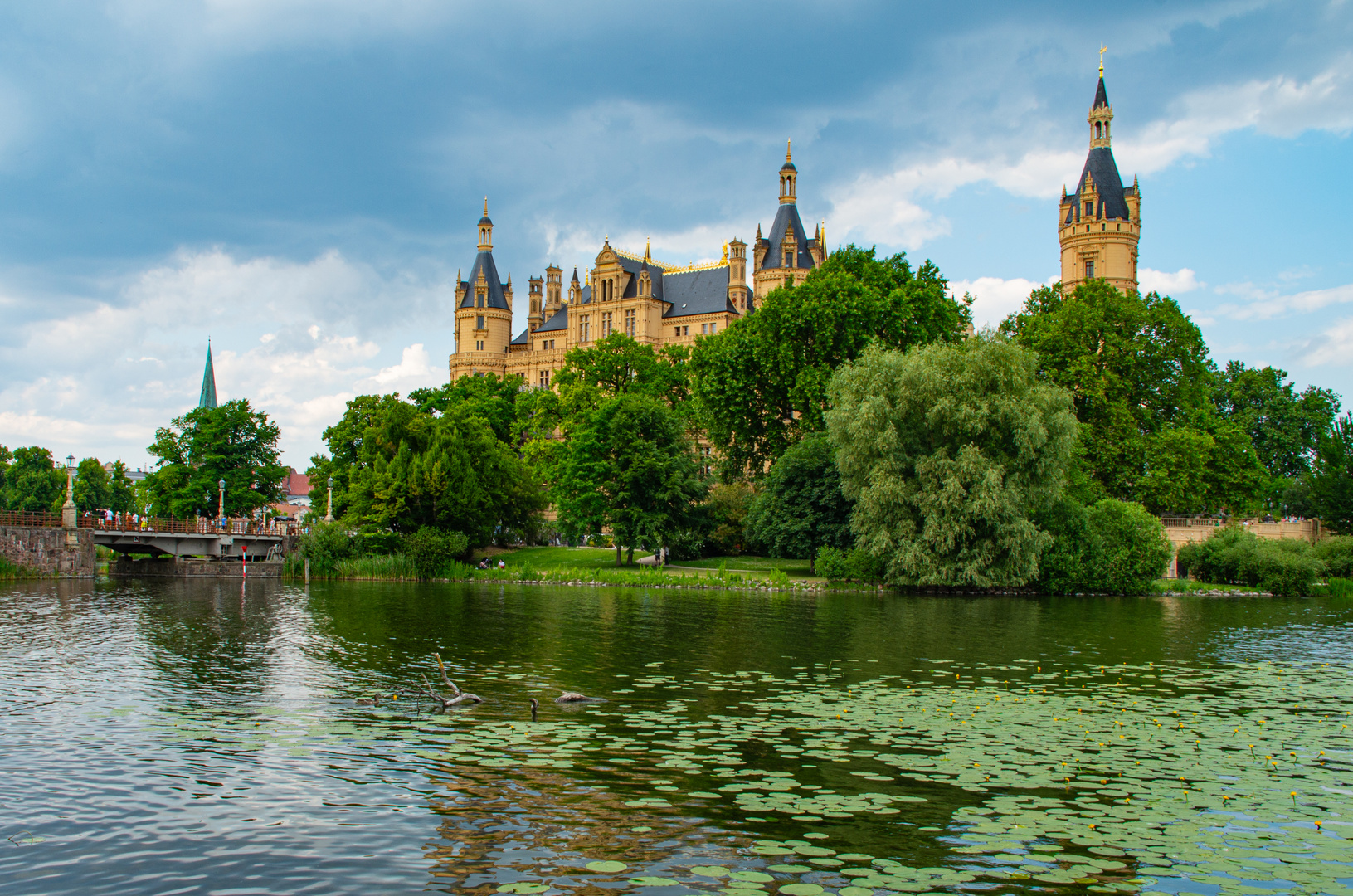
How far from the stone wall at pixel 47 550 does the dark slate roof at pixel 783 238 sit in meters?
57.3

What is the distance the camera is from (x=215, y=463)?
6016cm

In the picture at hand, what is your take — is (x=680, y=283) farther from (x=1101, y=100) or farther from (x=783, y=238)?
(x=1101, y=100)

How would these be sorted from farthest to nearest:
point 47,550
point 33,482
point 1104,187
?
point 33,482, point 1104,187, point 47,550

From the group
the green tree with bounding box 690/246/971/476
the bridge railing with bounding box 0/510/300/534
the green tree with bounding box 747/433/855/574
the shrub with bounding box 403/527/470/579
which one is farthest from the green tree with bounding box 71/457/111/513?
the green tree with bounding box 747/433/855/574

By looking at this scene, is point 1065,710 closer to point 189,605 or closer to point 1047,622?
point 1047,622

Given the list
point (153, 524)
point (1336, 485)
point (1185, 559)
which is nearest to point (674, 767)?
point (1185, 559)

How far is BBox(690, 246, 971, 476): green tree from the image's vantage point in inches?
1909

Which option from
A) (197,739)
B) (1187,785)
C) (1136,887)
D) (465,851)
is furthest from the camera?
(197,739)

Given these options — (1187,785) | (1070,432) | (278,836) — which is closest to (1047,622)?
(1070,432)

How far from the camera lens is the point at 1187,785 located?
384 inches

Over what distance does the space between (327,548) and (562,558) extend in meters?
12.1

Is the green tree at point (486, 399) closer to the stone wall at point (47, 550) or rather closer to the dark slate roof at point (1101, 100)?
the stone wall at point (47, 550)

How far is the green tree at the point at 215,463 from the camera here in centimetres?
5944

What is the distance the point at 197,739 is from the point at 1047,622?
22067 millimetres
